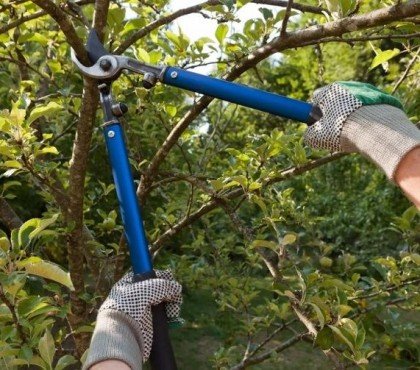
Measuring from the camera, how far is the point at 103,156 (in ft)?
16.0

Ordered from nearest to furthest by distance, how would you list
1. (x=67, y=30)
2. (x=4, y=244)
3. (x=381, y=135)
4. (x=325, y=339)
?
(x=381, y=135), (x=4, y=244), (x=325, y=339), (x=67, y=30)

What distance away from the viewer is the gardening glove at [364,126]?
0.87m

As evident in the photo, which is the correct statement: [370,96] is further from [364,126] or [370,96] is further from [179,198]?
[179,198]

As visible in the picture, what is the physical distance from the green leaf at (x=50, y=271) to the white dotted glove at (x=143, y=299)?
14 cm

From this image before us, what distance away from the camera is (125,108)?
1.25 metres

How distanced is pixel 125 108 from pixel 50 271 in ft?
1.19

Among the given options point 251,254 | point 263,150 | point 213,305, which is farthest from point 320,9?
point 213,305

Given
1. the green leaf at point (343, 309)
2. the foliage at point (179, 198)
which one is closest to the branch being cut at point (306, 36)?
the foliage at point (179, 198)

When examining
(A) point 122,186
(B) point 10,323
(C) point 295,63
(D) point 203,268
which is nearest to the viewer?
(A) point 122,186

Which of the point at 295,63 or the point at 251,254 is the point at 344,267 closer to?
the point at 251,254

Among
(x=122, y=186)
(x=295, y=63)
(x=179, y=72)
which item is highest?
(x=179, y=72)

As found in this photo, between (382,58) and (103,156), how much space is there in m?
3.43

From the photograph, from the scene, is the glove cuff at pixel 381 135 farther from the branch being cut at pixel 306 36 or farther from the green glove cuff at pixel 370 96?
the branch being cut at pixel 306 36

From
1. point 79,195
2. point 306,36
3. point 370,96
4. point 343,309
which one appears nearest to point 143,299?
point 370,96
